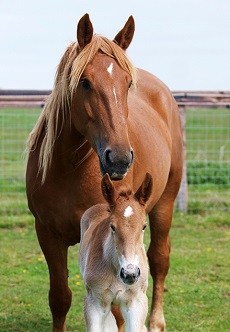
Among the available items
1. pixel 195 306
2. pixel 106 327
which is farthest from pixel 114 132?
pixel 195 306

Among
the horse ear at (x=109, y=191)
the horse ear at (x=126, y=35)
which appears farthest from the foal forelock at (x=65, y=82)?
the horse ear at (x=109, y=191)

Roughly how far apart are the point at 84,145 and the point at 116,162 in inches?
29.6

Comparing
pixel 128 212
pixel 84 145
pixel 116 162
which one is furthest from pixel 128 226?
pixel 84 145

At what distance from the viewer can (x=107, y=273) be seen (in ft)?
13.8

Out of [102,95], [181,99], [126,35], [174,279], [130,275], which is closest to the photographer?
[130,275]

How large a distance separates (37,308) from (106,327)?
220 cm

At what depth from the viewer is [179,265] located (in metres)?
7.77

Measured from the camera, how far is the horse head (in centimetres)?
439

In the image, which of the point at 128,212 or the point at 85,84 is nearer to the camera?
the point at 128,212

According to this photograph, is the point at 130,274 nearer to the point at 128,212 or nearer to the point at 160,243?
the point at 128,212

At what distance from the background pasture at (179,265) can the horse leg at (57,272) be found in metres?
0.44

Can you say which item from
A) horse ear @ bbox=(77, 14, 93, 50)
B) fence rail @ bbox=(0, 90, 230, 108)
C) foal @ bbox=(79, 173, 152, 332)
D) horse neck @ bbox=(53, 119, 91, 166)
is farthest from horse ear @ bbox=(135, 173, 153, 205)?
fence rail @ bbox=(0, 90, 230, 108)

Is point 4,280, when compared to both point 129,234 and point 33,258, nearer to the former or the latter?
point 33,258

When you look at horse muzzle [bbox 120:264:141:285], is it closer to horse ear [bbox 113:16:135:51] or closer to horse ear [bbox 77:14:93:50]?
horse ear [bbox 77:14:93:50]
